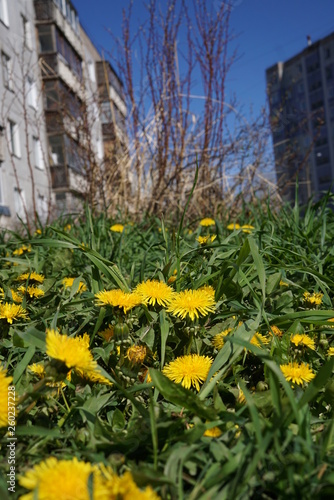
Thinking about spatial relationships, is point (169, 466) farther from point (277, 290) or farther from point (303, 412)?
point (277, 290)

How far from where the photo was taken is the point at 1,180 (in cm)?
1427

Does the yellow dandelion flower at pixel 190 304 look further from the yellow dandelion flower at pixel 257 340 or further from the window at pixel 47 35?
the window at pixel 47 35

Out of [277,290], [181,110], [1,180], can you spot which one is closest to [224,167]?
[181,110]

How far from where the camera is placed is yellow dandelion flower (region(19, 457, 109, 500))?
1.36 feet

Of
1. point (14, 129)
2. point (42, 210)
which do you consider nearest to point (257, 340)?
point (42, 210)

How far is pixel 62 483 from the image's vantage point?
1.39ft

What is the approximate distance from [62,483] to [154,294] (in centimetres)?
49

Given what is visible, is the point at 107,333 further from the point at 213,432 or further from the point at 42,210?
the point at 42,210

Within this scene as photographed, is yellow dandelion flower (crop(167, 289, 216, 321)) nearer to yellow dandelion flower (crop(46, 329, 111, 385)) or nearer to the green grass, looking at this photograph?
the green grass

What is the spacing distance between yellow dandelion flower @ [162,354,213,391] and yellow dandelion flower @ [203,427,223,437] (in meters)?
0.14

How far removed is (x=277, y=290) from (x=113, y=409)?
0.62 metres

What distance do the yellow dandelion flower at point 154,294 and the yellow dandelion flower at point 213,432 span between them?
315 millimetres

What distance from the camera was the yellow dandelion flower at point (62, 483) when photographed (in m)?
0.42

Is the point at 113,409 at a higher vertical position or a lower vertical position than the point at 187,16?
lower
